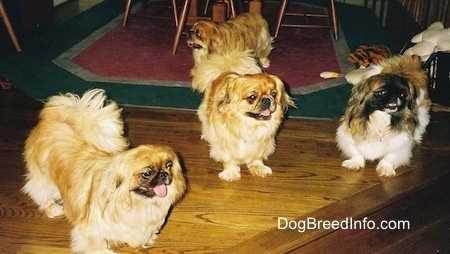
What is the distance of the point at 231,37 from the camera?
350cm

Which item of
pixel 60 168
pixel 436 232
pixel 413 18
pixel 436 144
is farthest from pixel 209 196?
pixel 413 18

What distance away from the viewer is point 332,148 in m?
2.84

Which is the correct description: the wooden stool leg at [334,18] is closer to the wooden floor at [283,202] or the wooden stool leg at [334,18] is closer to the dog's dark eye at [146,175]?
the wooden floor at [283,202]

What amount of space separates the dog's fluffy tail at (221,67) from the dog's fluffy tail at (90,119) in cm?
81

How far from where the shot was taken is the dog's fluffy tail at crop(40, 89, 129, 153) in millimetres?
2027

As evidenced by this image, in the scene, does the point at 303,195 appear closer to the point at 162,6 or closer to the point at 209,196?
the point at 209,196

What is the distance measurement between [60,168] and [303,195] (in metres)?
1.18

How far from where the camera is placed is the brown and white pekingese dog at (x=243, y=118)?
2.30 m

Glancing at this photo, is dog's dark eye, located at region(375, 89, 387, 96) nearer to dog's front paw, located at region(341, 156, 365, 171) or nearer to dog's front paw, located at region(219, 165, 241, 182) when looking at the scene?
dog's front paw, located at region(341, 156, 365, 171)

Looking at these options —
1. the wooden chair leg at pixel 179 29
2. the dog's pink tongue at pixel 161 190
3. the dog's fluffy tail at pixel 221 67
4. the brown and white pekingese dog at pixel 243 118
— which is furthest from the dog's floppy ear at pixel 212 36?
the dog's pink tongue at pixel 161 190

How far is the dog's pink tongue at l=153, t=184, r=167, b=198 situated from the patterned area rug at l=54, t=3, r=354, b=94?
1.87 meters

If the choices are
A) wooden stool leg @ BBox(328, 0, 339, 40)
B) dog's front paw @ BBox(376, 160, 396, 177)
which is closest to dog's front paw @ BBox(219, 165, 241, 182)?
dog's front paw @ BBox(376, 160, 396, 177)

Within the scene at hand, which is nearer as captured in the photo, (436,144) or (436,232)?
(436,232)

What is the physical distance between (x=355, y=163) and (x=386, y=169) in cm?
16
